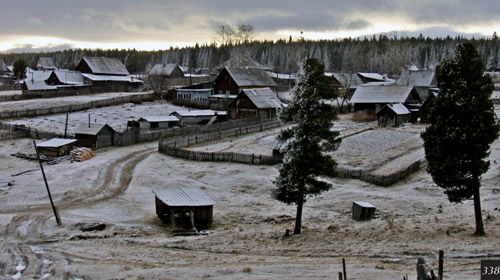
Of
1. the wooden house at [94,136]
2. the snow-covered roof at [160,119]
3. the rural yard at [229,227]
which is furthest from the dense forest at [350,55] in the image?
the rural yard at [229,227]

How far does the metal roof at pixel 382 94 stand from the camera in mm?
64438

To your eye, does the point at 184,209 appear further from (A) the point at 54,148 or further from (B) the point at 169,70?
(B) the point at 169,70

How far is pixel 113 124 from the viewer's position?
186 feet

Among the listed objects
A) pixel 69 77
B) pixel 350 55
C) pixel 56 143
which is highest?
pixel 350 55

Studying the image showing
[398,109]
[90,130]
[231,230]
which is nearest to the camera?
[231,230]

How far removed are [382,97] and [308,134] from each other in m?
46.6

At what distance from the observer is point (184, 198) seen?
2605 centimetres

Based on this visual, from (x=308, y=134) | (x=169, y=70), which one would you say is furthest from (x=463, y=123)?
(x=169, y=70)

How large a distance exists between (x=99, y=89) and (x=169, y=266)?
231ft

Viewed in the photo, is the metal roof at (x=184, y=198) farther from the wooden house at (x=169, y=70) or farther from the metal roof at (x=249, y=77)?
the wooden house at (x=169, y=70)

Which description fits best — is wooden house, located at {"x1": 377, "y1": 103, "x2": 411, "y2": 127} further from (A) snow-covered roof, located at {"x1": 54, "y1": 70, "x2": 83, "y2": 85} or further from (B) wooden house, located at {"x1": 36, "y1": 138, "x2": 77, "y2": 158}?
(A) snow-covered roof, located at {"x1": 54, "y1": 70, "x2": 83, "y2": 85}

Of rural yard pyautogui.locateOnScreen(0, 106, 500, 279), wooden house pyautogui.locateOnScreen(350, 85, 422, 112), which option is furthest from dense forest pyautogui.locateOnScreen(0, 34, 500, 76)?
rural yard pyautogui.locateOnScreen(0, 106, 500, 279)

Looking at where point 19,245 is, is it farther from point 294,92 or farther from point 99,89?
point 99,89

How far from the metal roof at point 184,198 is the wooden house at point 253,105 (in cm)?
3537
